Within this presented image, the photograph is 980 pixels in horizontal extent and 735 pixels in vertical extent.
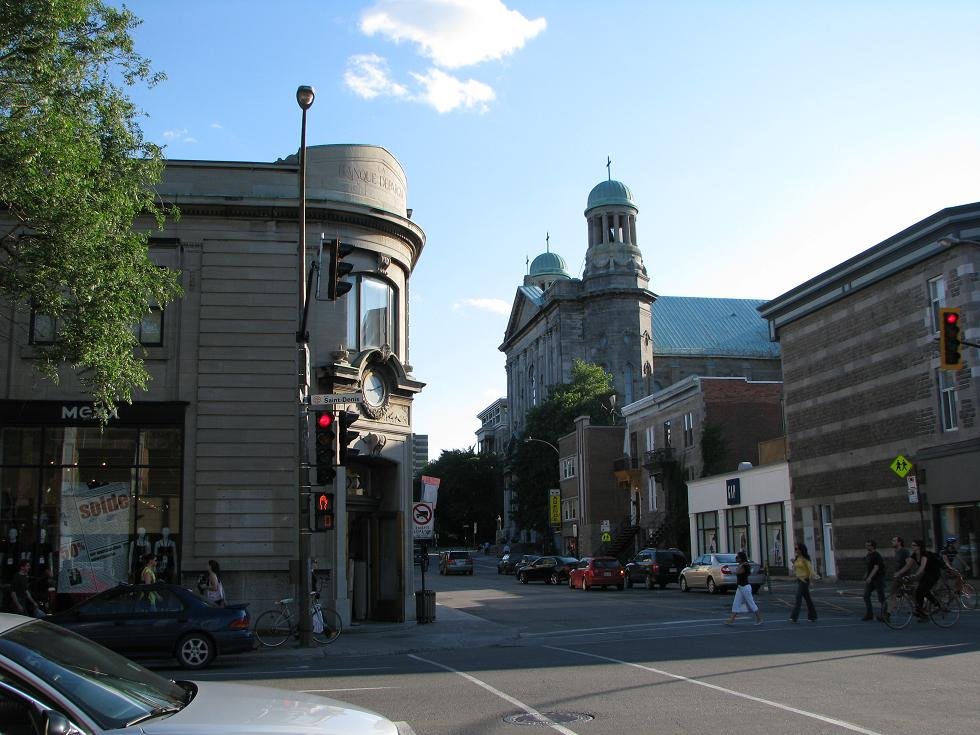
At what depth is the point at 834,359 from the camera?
1401 inches

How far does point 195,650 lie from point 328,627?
4015 mm

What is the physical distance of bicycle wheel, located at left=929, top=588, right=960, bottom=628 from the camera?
18.3 m

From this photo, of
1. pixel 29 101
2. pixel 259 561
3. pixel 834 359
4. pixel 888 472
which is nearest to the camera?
pixel 29 101

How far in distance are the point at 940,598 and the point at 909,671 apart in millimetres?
7482

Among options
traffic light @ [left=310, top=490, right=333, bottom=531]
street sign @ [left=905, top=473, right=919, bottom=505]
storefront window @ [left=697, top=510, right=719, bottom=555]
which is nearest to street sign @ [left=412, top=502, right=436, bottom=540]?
traffic light @ [left=310, top=490, right=333, bottom=531]

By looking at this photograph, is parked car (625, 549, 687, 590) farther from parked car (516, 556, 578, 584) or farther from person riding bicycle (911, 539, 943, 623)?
person riding bicycle (911, 539, 943, 623)

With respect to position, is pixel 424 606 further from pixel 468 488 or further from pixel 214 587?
pixel 468 488

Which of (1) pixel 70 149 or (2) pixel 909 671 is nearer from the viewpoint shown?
(2) pixel 909 671

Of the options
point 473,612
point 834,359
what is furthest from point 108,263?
point 834,359

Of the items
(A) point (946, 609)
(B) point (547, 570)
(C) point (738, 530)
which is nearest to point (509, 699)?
(A) point (946, 609)

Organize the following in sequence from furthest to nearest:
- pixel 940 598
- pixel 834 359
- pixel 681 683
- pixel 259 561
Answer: pixel 834 359
pixel 259 561
pixel 940 598
pixel 681 683

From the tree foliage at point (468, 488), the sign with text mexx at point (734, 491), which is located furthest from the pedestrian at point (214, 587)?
the tree foliage at point (468, 488)

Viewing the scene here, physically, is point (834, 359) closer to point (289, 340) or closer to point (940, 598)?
point (940, 598)

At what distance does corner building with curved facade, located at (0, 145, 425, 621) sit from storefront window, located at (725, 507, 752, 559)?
25.1 meters
